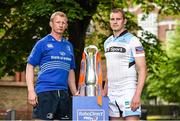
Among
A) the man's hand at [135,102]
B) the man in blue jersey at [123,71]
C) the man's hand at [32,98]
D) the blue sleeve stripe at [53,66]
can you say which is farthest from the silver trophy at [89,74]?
the man's hand at [32,98]

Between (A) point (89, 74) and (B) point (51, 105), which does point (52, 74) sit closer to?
(B) point (51, 105)

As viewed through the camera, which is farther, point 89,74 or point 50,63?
point 89,74

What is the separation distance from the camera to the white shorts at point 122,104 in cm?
674

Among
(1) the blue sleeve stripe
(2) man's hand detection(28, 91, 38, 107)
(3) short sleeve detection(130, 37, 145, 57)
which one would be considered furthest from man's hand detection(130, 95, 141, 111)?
(2) man's hand detection(28, 91, 38, 107)

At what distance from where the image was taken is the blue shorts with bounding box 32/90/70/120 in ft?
22.3

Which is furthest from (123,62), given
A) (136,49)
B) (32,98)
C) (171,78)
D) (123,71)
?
(171,78)

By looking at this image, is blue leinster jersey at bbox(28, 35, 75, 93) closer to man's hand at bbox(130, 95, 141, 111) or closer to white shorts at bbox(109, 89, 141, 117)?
white shorts at bbox(109, 89, 141, 117)

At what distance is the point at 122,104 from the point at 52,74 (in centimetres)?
94

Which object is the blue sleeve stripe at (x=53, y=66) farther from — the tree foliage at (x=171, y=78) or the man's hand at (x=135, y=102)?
the tree foliage at (x=171, y=78)

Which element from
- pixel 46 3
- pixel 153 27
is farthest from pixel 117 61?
pixel 153 27

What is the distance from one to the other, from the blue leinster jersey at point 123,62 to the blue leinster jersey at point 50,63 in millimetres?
591

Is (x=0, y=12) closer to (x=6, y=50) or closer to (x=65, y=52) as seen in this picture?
(x=6, y=50)

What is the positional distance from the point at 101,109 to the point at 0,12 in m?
11.4

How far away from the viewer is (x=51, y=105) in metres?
6.82
